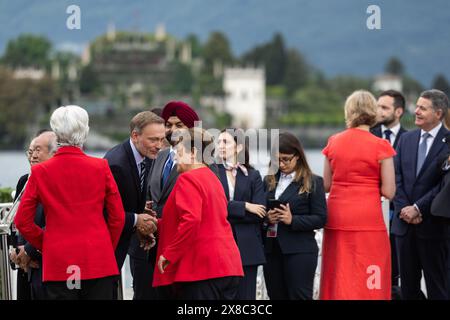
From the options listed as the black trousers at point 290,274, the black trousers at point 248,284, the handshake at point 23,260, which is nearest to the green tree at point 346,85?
the black trousers at point 290,274

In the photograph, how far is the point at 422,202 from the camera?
6000 millimetres

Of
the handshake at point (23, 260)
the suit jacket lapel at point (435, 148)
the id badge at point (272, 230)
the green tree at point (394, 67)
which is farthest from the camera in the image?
the green tree at point (394, 67)

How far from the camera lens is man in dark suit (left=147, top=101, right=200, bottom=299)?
16.2 feet

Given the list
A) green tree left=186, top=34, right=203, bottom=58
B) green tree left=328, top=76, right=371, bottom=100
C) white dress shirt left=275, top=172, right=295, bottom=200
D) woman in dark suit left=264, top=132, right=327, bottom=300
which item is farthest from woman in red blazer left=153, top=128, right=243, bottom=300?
green tree left=186, top=34, right=203, bottom=58

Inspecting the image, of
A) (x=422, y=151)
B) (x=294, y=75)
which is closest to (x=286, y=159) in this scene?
(x=422, y=151)

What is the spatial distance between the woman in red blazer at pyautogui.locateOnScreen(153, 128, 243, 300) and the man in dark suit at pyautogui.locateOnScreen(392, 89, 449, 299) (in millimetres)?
1891

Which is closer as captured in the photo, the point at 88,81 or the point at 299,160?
the point at 299,160

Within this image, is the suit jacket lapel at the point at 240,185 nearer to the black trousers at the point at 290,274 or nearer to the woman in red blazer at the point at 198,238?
the black trousers at the point at 290,274

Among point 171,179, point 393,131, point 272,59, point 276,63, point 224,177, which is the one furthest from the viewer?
point 272,59

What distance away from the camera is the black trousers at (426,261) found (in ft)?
19.9

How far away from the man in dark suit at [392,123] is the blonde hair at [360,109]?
1233 millimetres

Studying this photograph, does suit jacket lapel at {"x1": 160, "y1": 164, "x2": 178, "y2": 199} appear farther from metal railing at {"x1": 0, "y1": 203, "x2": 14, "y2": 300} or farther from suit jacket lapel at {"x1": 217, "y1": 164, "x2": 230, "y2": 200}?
metal railing at {"x1": 0, "y1": 203, "x2": 14, "y2": 300}

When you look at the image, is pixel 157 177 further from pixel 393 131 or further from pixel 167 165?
pixel 393 131

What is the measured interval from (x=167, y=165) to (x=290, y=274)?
3.57 feet
